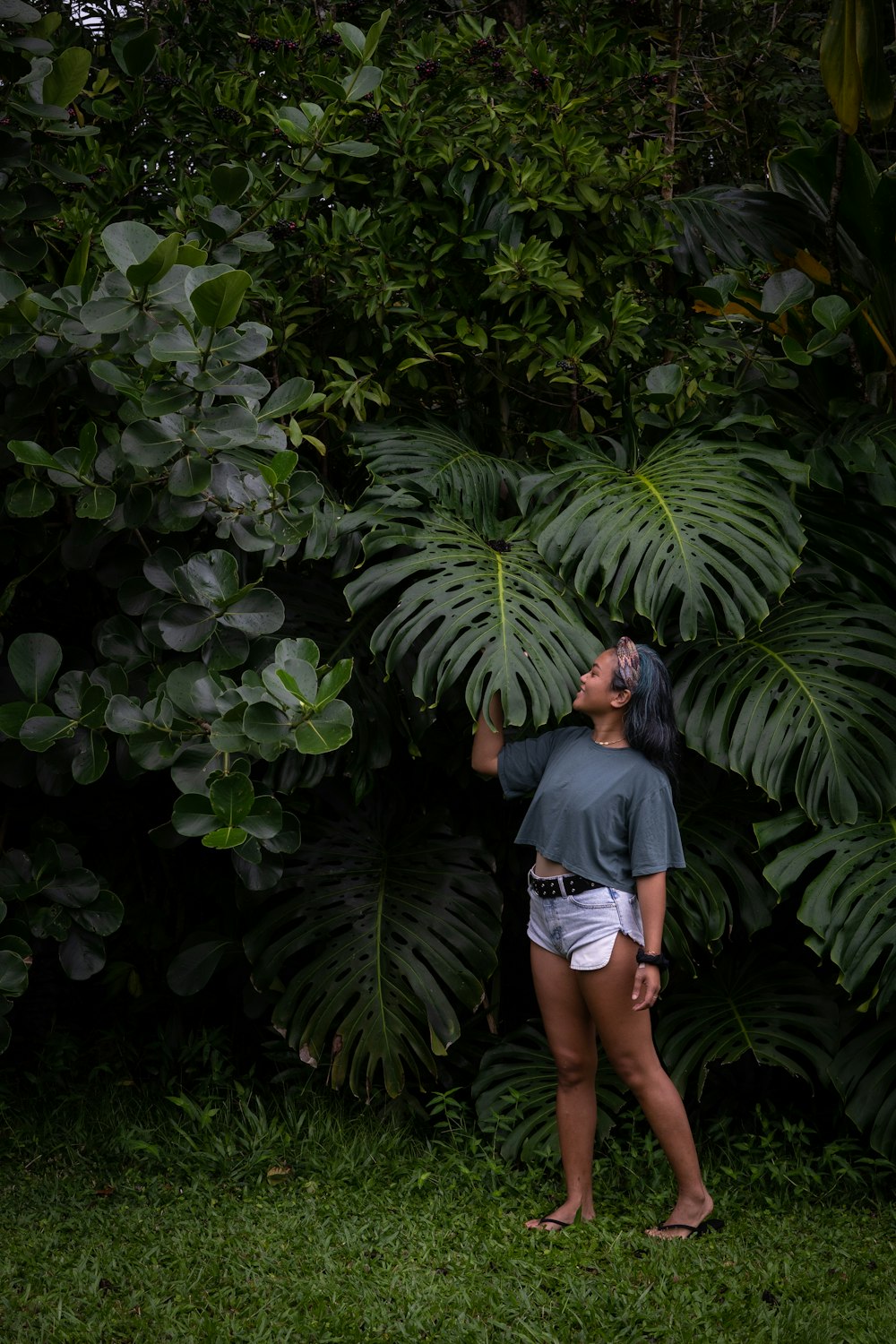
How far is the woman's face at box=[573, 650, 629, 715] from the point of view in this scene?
3314 mm

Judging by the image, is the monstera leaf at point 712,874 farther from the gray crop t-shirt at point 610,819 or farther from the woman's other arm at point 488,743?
the woman's other arm at point 488,743

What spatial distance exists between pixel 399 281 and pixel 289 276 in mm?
381

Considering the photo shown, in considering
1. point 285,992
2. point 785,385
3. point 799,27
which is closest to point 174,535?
point 285,992

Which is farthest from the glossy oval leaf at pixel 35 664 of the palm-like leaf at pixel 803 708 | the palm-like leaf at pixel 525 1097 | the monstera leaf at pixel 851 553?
the monstera leaf at pixel 851 553

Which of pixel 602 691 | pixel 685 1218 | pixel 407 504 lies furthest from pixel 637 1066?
pixel 407 504

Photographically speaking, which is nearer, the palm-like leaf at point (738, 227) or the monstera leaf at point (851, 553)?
the monstera leaf at point (851, 553)

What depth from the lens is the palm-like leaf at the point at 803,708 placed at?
353cm

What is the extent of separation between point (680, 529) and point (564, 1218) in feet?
6.11

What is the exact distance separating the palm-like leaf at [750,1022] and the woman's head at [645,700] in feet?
3.20


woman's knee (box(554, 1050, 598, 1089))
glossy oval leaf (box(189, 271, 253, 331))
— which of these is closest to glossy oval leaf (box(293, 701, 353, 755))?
glossy oval leaf (box(189, 271, 253, 331))

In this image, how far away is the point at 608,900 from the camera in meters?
3.26

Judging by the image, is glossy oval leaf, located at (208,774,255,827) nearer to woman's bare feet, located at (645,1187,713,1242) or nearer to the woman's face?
the woman's face

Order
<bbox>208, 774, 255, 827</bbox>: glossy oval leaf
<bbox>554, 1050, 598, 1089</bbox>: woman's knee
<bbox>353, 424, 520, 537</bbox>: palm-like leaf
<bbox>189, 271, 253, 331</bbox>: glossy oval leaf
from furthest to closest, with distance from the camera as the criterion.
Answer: <bbox>353, 424, 520, 537</bbox>: palm-like leaf
<bbox>554, 1050, 598, 1089</bbox>: woman's knee
<bbox>208, 774, 255, 827</bbox>: glossy oval leaf
<bbox>189, 271, 253, 331</bbox>: glossy oval leaf

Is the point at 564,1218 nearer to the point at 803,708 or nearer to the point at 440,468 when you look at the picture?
the point at 803,708
